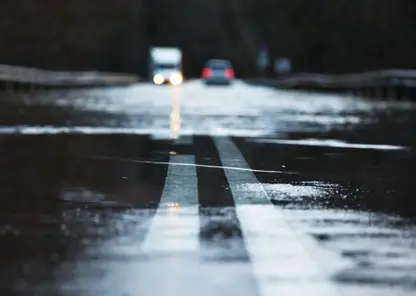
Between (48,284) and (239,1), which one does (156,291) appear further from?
(239,1)

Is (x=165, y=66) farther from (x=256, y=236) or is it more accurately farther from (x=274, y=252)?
(x=274, y=252)

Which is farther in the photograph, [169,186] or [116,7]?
[116,7]

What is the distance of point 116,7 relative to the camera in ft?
362

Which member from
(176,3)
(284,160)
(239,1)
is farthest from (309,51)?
(284,160)

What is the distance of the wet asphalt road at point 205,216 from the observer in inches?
275

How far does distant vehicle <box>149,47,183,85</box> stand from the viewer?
81.5 meters

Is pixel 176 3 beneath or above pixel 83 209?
above

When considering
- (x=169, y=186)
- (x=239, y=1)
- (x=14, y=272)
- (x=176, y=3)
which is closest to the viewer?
(x=14, y=272)

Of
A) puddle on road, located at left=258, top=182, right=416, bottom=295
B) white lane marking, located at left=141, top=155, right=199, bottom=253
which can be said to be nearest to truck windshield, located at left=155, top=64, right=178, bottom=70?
white lane marking, located at left=141, top=155, right=199, bottom=253

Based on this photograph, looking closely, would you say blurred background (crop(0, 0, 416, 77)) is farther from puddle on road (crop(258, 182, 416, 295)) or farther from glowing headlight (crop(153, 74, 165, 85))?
puddle on road (crop(258, 182, 416, 295))

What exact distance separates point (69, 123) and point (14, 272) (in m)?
15.7

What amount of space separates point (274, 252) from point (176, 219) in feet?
5.40

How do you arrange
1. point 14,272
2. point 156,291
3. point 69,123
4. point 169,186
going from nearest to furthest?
point 156,291, point 14,272, point 169,186, point 69,123

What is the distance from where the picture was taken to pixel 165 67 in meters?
83.7
